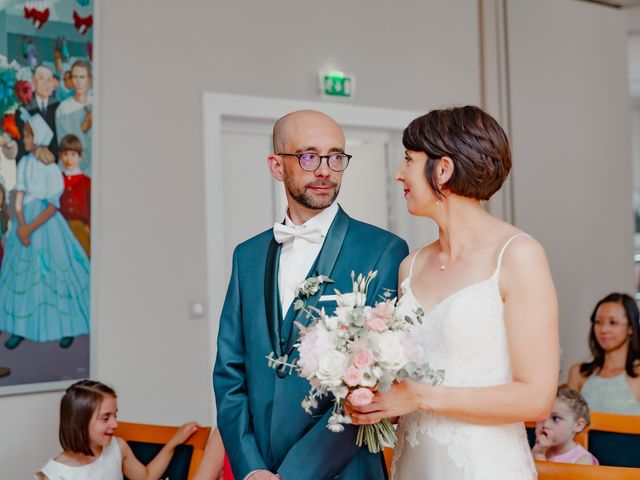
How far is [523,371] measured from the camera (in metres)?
2.06

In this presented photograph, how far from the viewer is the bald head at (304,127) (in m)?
2.49

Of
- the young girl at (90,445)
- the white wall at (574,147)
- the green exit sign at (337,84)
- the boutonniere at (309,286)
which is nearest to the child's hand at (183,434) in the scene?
the young girl at (90,445)

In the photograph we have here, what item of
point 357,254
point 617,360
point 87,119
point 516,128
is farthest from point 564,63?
point 357,254

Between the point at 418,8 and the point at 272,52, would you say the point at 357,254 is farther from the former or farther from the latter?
the point at 418,8

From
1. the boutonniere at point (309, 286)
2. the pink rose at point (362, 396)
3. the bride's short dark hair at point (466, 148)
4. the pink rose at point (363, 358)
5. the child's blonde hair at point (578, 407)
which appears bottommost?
the child's blonde hair at point (578, 407)

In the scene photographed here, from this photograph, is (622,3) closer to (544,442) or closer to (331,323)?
(544,442)

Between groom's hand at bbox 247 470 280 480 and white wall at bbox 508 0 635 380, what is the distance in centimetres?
461

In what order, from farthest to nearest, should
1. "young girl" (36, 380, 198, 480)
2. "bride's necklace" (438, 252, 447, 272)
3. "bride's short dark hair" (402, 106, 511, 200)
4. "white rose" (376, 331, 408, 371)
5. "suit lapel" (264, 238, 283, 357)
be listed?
"young girl" (36, 380, 198, 480)
"suit lapel" (264, 238, 283, 357)
"bride's necklace" (438, 252, 447, 272)
"bride's short dark hair" (402, 106, 511, 200)
"white rose" (376, 331, 408, 371)

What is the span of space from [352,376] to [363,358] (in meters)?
0.05

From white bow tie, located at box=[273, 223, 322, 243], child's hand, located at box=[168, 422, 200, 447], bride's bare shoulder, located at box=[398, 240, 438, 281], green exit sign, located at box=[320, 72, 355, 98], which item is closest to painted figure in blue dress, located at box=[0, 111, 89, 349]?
child's hand, located at box=[168, 422, 200, 447]

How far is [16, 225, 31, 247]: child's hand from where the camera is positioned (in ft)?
14.0

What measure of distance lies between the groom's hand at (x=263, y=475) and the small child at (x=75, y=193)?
8.05ft

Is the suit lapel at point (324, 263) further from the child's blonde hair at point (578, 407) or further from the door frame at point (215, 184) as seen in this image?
the door frame at point (215, 184)

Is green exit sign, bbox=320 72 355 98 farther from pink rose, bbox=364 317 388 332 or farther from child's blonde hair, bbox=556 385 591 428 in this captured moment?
pink rose, bbox=364 317 388 332
